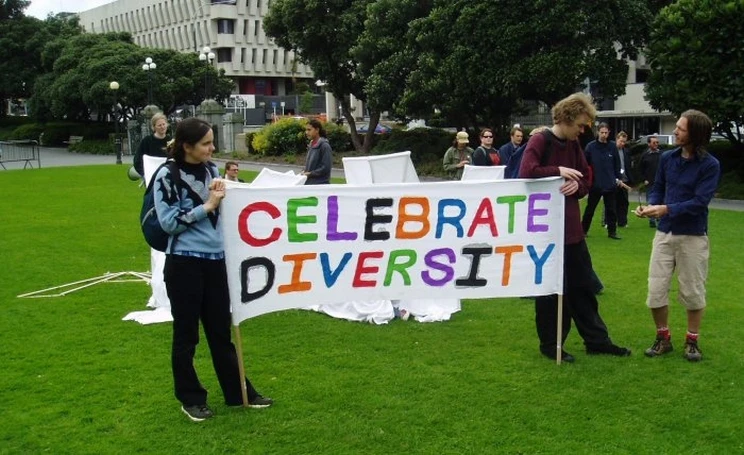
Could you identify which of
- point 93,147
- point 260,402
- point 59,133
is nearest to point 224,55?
point 59,133

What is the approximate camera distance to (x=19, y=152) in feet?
121

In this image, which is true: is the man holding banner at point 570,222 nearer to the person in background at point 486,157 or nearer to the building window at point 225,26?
the person in background at point 486,157

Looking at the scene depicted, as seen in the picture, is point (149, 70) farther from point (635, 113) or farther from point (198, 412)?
point (198, 412)

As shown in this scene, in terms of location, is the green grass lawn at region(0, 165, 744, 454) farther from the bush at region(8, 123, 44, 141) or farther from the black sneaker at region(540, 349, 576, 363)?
the bush at region(8, 123, 44, 141)

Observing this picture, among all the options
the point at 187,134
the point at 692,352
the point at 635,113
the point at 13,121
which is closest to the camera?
the point at 187,134

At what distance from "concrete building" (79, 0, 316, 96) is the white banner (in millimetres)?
75011

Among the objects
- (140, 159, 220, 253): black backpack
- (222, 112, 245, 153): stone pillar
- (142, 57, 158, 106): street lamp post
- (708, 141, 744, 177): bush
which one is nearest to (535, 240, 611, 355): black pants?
(140, 159, 220, 253): black backpack

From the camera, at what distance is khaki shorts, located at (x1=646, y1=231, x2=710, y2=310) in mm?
6023

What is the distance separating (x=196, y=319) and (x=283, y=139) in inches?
1296

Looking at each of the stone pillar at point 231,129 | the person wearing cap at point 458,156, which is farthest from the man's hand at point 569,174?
the stone pillar at point 231,129

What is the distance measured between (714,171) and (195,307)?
3933mm

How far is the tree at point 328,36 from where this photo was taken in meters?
32.2

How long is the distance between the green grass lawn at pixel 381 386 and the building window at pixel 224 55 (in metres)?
76.4

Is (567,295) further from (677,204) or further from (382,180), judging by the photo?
(382,180)
